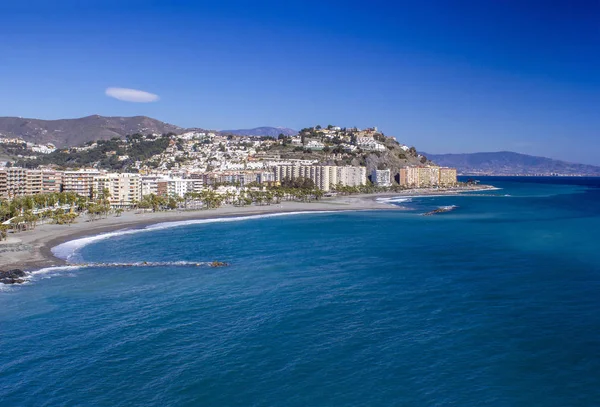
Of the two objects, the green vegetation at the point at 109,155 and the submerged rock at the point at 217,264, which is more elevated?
the green vegetation at the point at 109,155

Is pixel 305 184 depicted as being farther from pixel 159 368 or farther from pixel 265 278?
pixel 159 368

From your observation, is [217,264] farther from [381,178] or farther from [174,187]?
[381,178]

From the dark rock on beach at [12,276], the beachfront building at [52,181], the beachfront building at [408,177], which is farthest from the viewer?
the beachfront building at [408,177]

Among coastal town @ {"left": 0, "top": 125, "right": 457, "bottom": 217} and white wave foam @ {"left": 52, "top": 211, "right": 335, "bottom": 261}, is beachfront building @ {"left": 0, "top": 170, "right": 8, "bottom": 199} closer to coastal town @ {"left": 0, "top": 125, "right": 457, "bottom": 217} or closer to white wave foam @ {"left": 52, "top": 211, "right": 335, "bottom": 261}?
coastal town @ {"left": 0, "top": 125, "right": 457, "bottom": 217}

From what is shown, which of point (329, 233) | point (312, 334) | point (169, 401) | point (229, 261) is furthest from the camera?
point (329, 233)

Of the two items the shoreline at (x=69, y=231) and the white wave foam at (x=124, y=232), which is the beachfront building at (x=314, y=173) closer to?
the shoreline at (x=69, y=231)

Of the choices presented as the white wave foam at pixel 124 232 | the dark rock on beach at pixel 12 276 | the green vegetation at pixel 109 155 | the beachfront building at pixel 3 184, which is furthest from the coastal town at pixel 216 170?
the dark rock on beach at pixel 12 276

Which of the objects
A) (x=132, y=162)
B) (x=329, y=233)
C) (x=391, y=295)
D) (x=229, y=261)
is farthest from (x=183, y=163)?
(x=391, y=295)

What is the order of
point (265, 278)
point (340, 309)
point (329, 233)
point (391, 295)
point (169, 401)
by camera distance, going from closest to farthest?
point (169, 401) → point (340, 309) → point (391, 295) → point (265, 278) → point (329, 233)
